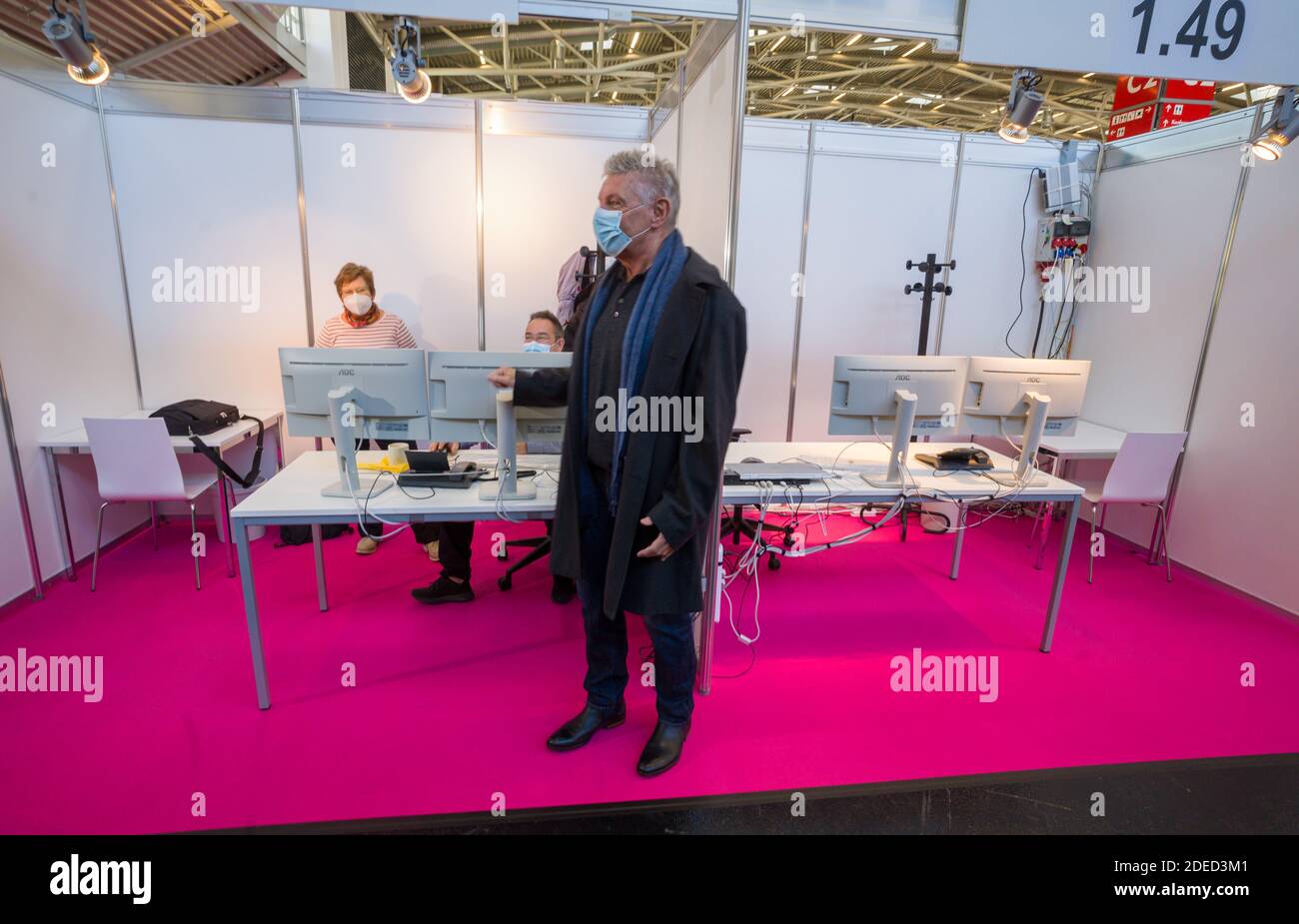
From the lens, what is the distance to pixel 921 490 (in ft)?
8.47

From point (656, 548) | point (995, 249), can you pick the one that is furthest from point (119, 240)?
point (995, 249)

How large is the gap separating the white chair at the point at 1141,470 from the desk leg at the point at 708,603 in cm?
230

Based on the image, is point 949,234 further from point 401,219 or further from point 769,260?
point 401,219

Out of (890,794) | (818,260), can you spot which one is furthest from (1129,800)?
(818,260)

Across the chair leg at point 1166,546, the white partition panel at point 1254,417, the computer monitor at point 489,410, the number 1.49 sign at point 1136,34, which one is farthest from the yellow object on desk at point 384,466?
the white partition panel at point 1254,417

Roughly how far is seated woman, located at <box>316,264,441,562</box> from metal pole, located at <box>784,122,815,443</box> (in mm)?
2507

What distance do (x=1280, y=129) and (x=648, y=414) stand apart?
10.9 feet

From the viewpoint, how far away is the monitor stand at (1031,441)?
8.80 ft

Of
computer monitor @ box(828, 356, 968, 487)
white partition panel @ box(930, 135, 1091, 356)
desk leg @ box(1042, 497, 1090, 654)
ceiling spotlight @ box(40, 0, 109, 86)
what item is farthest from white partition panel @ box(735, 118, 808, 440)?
ceiling spotlight @ box(40, 0, 109, 86)

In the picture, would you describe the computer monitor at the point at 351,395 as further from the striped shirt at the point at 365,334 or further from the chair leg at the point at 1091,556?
the chair leg at the point at 1091,556

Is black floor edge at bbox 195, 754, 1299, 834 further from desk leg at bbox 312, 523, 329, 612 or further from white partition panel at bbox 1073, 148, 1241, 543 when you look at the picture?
white partition panel at bbox 1073, 148, 1241, 543

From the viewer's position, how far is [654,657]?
2.08 m
